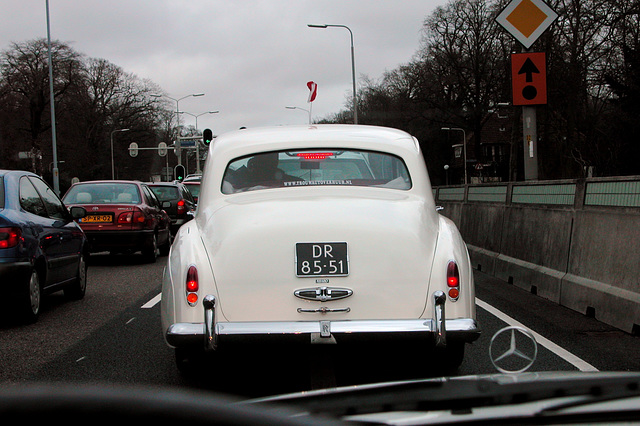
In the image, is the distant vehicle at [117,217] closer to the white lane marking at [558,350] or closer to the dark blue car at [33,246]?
the dark blue car at [33,246]

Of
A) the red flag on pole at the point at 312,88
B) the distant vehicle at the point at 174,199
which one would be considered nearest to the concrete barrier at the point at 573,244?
the distant vehicle at the point at 174,199

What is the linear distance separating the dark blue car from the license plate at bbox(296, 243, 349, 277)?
13.6 ft

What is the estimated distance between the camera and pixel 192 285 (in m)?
5.03

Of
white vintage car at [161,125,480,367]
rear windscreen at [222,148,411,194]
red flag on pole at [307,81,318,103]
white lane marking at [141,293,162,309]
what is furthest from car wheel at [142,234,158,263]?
red flag on pole at [307,81,318,103]

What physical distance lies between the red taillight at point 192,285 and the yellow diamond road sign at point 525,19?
1004cm

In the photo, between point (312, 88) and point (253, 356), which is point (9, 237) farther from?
point (312, 88)

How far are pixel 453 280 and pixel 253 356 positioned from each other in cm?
210

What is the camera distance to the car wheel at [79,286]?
10.4 m

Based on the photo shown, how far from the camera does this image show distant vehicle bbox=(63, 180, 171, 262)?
51.2 ft

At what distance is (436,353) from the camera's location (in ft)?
19.5

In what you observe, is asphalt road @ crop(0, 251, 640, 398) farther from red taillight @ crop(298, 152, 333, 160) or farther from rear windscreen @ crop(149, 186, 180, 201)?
rear windscreen @ crop(149, 186, 180, 201)

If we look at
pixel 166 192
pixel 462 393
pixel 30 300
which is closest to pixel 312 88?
pixel 166 192

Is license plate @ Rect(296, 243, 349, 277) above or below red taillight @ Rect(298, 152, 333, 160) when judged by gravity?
below

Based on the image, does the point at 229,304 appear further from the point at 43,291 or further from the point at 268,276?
the point at 43,291
